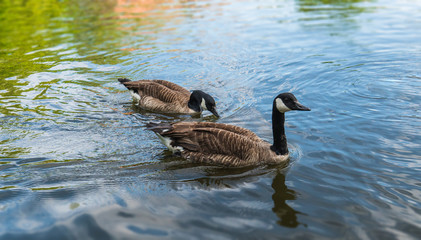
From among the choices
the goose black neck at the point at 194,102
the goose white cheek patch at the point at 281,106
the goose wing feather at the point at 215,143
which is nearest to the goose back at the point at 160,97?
the goose black neck at the point at 194,102

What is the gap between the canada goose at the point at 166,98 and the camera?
11719mm

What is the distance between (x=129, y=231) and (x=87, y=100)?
7.03 metres

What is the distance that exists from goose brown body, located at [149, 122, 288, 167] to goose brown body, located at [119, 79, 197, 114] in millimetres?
3273

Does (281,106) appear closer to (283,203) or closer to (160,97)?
(283,203)

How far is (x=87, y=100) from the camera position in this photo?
1233 cm

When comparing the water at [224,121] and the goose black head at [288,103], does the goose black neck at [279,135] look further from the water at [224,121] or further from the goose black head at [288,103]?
the water at [224,121]

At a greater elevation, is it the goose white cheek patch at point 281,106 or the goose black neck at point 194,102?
the goose white cheek patch at point 281,106

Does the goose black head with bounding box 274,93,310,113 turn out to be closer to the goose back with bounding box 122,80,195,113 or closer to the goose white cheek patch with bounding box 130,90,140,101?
the goose back with bounding box 122,80,195,113

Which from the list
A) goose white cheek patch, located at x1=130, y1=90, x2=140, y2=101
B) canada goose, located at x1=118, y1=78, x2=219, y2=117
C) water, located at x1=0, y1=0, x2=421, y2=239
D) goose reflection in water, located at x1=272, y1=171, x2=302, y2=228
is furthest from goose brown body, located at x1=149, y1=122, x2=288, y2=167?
goose white cheek patch, located at x1=130, y1=90, x2=140, y2=101

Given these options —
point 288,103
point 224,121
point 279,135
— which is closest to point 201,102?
point 224,121

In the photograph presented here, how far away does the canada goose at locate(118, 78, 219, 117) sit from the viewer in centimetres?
1172

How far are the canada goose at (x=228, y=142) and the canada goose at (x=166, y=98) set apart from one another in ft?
9.69

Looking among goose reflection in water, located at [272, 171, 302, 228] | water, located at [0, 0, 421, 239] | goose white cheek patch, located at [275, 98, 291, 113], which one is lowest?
goose reflection in water, located at [272, 171, 302, 228]

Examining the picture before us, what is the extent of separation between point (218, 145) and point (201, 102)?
3.47 m
